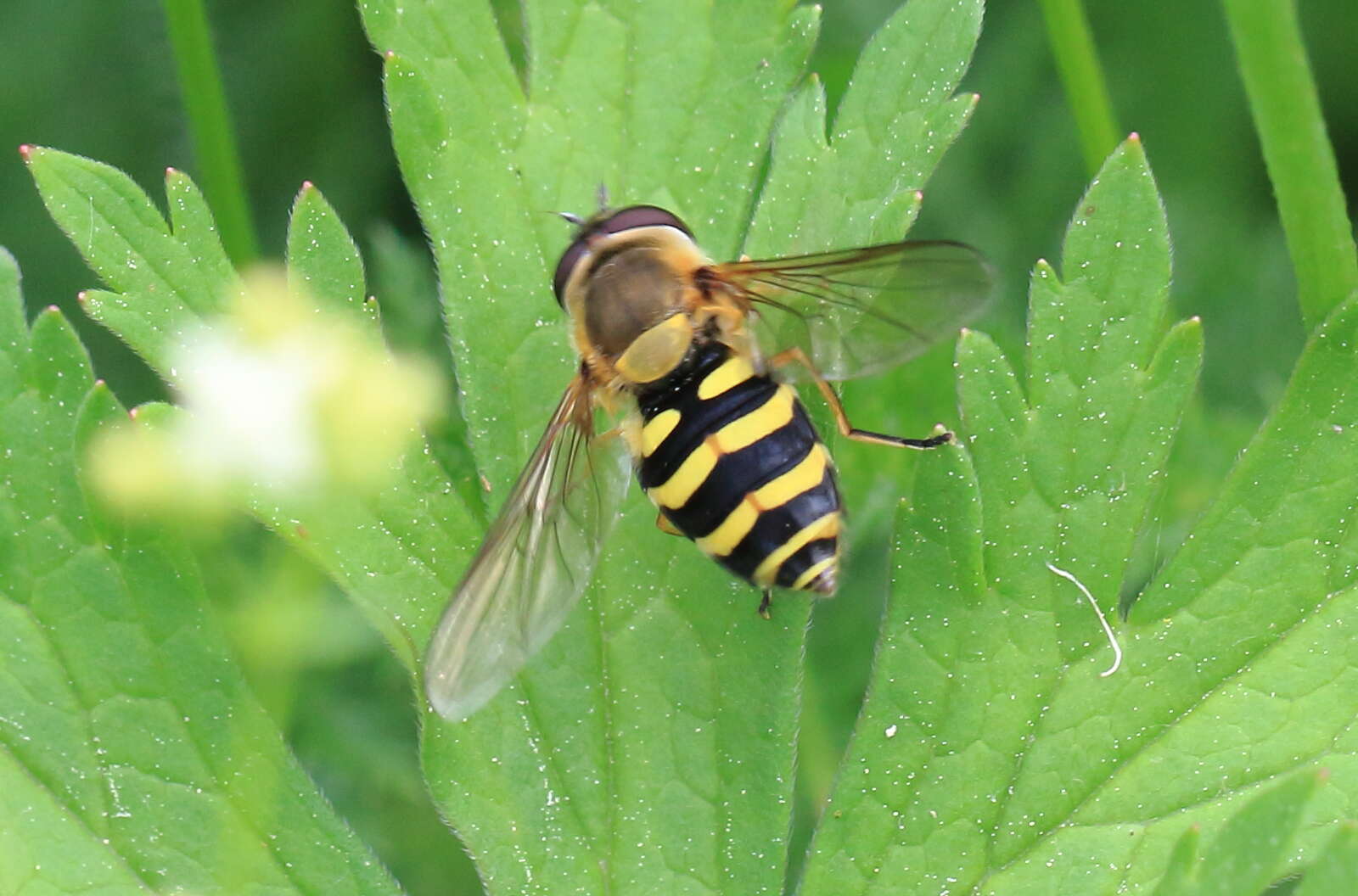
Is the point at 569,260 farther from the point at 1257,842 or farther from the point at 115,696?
the point at 1257,842

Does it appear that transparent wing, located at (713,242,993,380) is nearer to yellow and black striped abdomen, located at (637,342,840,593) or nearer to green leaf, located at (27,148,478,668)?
yellow and black striped abdomen, located at (637,342,840,593)

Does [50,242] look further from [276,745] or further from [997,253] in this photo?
[997,253]

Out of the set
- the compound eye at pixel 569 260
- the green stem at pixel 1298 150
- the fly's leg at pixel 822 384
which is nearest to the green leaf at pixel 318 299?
the compound eye at pixel 569 260

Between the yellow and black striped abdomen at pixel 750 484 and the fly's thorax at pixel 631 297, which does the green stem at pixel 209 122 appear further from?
the yellow and black striped abdomen at pixel 750 484

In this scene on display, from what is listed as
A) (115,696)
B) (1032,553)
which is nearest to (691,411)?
(1032,553)

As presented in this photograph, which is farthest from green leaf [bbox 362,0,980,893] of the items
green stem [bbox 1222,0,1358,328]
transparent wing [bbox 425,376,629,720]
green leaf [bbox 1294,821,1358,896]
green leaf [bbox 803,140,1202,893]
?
green leaf [bbox 1294,821,1358,896]

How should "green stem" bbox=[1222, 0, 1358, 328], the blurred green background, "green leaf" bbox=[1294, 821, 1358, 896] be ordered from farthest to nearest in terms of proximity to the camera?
the blurred green background → "green stem" bbox=[1222, 0, 1358, 328] → "green leaf" bbox=[1294, 821, 1358, 896]
